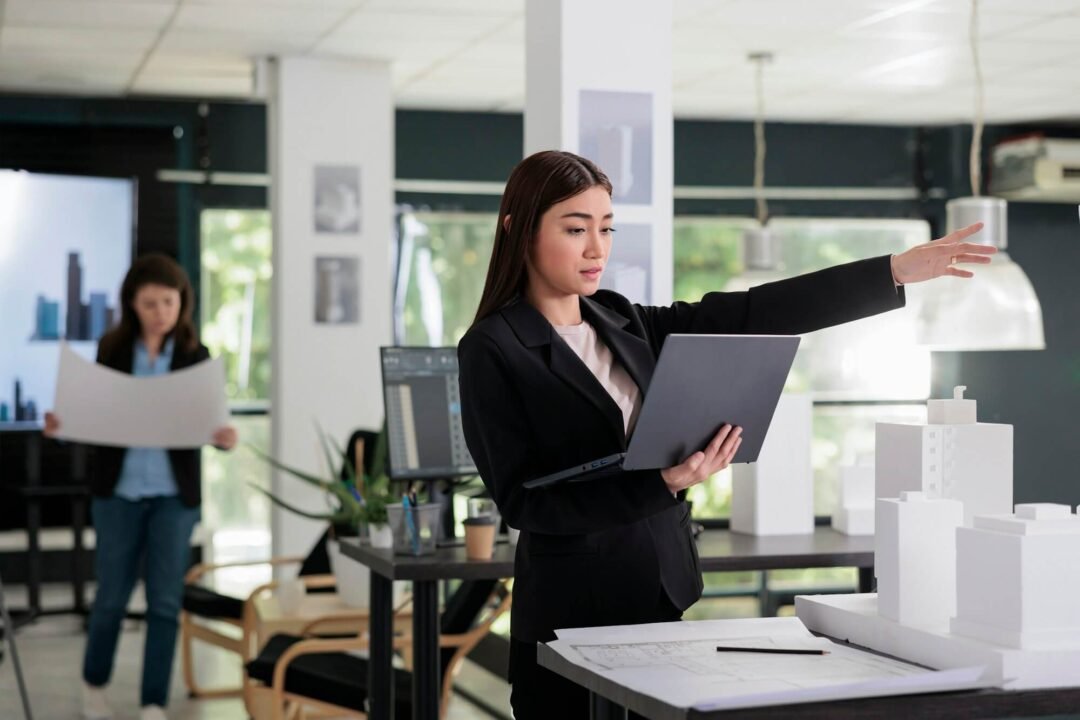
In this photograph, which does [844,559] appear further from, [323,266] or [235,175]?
[235,175]

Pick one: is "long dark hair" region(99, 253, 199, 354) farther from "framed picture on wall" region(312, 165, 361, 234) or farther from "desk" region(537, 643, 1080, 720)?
"desk" region(537, 643, 1080, 720)

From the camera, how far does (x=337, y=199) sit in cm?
709

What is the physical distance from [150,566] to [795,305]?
10.9ft

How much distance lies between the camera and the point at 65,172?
8016mm

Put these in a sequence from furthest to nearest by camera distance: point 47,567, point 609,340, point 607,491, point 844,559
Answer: point 47,567, point 844,559, point 609,340, point 607,491

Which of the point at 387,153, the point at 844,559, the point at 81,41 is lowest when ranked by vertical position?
the point at 844,559

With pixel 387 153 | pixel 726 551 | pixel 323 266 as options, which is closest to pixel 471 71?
pixel 387 153

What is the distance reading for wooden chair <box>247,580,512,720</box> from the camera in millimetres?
4027

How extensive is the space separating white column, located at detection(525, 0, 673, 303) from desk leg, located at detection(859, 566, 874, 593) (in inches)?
40.1

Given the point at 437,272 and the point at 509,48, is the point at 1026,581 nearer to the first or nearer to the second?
the point at 509,48

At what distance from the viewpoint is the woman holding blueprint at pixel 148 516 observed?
509 centimetres

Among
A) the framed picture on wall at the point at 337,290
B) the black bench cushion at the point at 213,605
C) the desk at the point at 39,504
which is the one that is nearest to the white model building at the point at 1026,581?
the black bench cushion at the point at 213,605

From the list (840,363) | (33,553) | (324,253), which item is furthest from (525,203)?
(840,363)

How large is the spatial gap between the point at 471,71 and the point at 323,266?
4.16 ft
